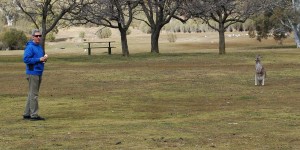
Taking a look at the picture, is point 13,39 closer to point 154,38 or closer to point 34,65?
point 154,38

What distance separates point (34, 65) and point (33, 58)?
0.28 metres

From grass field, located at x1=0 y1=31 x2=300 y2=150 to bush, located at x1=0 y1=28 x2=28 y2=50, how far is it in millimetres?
57115

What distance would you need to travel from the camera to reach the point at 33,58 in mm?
19031

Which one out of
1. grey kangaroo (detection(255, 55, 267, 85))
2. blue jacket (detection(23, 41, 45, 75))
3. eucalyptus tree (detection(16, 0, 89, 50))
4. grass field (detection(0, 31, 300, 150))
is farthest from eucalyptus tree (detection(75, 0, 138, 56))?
blue jacket (detection(23, 41, 45, 75))

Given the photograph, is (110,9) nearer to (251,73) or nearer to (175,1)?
(175,1)

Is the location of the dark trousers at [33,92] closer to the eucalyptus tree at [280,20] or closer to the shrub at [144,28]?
the eucalyptus tree at [280,20]

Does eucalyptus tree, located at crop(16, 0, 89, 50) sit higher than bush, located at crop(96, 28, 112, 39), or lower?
higher

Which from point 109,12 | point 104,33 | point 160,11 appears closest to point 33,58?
point 109,12

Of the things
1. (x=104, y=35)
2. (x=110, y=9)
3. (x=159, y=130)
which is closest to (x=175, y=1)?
(x=110, y=9)

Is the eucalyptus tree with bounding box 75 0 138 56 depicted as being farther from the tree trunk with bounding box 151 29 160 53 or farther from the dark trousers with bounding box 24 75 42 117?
the dark trousers with bounding box 24 75 42 117

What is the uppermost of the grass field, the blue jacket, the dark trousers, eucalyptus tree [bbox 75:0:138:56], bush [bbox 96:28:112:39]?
eucalyptus tree [bbox 75:0:138:56]

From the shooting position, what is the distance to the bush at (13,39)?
98662 millimetres

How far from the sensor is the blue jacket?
1898cm

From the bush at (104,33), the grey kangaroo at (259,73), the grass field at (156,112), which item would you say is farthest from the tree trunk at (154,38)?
the bush at (104,33)
